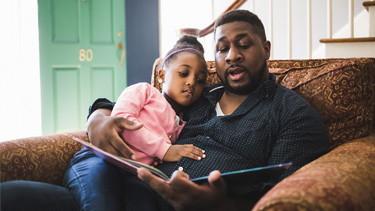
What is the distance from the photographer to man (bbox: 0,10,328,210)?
82cm

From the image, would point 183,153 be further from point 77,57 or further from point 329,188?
point 77,57

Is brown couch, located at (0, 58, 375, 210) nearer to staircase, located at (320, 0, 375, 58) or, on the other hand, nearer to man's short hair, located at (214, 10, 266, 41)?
man's short hair, located at (214, 10, 266, 41)

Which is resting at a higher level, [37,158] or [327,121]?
[327,121]

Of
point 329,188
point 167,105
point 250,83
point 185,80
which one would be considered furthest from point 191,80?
point 329,188

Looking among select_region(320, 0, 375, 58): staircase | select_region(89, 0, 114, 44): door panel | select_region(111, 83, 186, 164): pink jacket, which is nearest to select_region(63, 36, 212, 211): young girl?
select_region(111, 83, 186, 164): pink jacket

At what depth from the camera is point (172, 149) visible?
118 centimetres

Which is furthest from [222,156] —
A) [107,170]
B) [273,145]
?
[107,170]

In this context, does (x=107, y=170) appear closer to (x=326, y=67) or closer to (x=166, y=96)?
(x=166, y=96)

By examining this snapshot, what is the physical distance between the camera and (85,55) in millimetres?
3535

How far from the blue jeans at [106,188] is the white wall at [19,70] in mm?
2321

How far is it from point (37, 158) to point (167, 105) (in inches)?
22.7

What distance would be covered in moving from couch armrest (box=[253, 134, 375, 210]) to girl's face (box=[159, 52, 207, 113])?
2.19 feet

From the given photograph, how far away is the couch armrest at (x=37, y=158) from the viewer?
1.19 m

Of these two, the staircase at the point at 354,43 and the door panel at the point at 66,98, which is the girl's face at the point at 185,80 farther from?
the door panel at the point at 66,98
